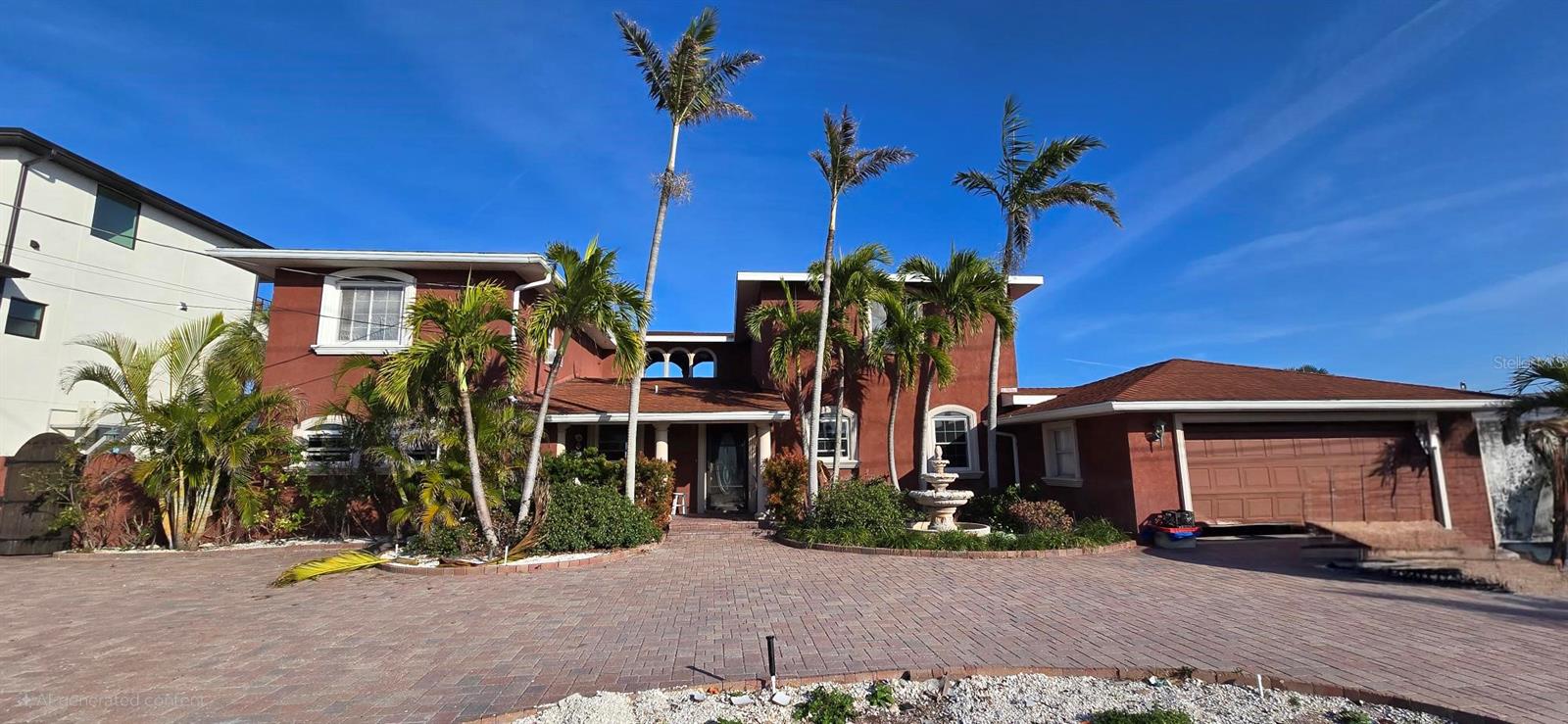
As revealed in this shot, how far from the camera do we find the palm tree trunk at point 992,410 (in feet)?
49.8

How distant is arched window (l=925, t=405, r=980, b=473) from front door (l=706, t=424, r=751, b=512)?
4.71 m

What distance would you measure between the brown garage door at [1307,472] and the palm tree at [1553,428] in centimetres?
221

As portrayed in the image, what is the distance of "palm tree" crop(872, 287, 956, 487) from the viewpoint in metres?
14.2

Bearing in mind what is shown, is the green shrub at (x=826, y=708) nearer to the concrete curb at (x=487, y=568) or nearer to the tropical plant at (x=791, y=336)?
the concrete curb at (x=487, y=568)

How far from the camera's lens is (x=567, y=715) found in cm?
414

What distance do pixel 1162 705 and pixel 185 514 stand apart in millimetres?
15117

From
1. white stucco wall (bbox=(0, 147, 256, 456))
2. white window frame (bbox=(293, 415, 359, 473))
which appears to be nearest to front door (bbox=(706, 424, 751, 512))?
white window frame (bbox=(293, 415, 359, 473))

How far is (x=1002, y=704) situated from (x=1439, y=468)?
1351 centimetres

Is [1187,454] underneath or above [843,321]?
underneath

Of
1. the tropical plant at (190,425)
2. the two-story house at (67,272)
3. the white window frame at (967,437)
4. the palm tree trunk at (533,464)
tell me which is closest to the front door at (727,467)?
the white window frame at (967,437)

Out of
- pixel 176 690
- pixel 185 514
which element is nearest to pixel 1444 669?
pixel 176 690

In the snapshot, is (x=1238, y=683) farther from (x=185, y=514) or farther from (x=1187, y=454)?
(x=185, y=514)

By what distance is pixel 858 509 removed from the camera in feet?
40.1

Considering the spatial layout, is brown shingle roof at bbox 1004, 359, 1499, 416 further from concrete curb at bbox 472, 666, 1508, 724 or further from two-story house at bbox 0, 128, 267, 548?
two-story house at bbox 0, 128, 267, 548
